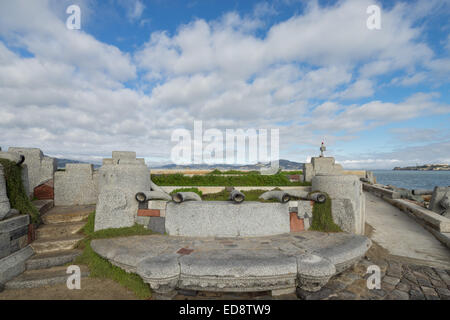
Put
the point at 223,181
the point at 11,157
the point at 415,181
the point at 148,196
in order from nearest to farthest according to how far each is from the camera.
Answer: the point at 11,157 < the point at 148,196 < the point at 223,181 < the point at 415,181

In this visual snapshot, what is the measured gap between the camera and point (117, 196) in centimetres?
481

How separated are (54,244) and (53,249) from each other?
107mm

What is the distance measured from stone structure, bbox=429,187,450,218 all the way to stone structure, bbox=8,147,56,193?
13912mm

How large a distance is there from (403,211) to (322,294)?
8240 mm

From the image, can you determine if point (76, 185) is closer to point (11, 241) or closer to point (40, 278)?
point (11, 241)

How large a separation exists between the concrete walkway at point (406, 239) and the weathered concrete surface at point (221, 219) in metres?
3.05

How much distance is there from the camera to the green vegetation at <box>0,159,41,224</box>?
423cm

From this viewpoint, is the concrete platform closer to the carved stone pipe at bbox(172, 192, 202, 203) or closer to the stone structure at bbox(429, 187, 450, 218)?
the carved stone pipe at bbox(172, 192, 202, 203)

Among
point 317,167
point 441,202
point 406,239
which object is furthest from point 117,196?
point 441,202

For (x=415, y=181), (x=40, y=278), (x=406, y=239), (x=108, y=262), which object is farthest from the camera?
(x=415, y=181)

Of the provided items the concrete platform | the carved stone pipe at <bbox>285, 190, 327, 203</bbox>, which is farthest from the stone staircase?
the carved stone pipe at <bbox>285, 190, 327, 203</bbox>

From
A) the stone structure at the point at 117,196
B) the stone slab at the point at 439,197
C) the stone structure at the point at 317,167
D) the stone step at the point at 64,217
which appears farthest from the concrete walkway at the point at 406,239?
the stone step at the point at 64,217

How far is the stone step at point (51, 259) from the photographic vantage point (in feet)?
12.7
